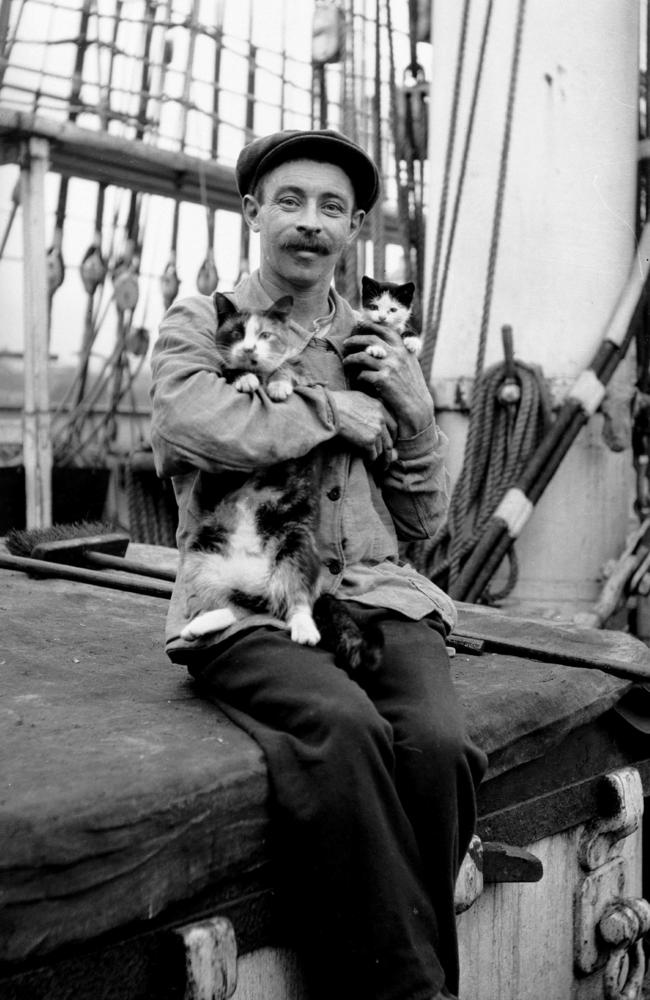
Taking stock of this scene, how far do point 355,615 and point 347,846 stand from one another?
50 cm

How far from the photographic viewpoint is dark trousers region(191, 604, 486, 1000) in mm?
1522

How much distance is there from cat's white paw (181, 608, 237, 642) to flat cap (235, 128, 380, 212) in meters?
0.84

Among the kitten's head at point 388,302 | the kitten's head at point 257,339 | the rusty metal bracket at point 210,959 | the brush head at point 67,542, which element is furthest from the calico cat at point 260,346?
the brush head at point 67,542

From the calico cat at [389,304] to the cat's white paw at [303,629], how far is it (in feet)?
2.32

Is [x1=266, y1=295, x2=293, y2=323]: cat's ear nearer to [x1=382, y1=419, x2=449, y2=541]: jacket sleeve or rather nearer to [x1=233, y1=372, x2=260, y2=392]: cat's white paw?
[x1=233, y1=372, x2=260, y2=392]: cat's white paw

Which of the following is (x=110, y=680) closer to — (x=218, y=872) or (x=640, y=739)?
(x=218, y=872)

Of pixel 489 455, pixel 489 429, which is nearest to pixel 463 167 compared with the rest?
pixel 489 429

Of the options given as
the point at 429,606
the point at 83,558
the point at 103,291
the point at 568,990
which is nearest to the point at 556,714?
the point at 429,606

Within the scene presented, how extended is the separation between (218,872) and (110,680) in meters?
0.64

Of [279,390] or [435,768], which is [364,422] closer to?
[279,390]

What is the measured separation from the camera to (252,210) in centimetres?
213

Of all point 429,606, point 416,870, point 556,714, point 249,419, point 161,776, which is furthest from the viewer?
point 556,714

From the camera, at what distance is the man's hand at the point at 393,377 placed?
2.04m

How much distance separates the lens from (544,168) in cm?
447
